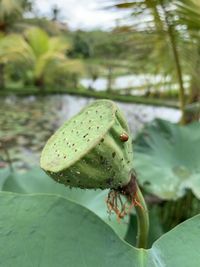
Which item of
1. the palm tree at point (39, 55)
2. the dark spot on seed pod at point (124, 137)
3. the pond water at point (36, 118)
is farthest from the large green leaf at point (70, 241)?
the palm tree at point (39, 55)

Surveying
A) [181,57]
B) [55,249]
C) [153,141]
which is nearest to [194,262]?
[55,249]

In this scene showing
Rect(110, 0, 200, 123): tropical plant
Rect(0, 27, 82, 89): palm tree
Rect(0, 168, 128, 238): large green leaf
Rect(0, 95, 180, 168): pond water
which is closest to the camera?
Rect(0, 168, 128, 238): large green leaf

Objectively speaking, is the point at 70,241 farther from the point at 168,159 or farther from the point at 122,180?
the point at 168,159

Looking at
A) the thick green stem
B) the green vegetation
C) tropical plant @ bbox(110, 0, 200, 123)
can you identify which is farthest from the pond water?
the thick green stem

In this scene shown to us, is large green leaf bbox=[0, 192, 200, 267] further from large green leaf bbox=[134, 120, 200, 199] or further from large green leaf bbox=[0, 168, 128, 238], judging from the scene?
large green leaf bbox=[134, 120, 200, 199]

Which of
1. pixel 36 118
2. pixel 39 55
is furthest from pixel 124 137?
pixel 39 55

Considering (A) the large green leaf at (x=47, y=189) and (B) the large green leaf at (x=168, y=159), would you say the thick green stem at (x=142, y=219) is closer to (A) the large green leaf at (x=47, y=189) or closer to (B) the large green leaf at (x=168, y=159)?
(A) the large green leaf at (x=47, y=189)
